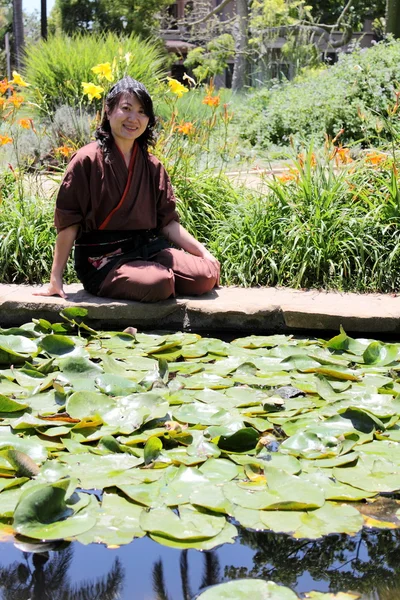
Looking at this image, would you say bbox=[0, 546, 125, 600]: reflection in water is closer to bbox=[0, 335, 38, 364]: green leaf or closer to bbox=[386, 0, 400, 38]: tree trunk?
bbox=[0, 335, 38, 364]: green leaf

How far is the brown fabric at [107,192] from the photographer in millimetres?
4047

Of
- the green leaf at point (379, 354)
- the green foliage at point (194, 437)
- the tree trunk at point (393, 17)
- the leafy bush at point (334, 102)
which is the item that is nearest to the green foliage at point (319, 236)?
the green foliage at point (194, 437)

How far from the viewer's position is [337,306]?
13.4 feet

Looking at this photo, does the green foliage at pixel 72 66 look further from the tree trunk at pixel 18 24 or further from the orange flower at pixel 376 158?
the tree trunk at pixel 18 24

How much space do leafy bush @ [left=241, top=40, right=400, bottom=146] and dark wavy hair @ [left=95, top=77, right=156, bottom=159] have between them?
15.6 ft

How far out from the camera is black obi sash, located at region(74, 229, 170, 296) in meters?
4.19

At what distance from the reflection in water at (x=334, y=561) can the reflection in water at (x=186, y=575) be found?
34 mm

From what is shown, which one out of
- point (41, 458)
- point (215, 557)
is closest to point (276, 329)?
point (41, 458)

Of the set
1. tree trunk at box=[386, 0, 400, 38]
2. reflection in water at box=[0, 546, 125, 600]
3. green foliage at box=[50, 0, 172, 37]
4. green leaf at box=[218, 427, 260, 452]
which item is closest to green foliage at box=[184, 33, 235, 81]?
green foliage at box=[50, 0, 172, 37]

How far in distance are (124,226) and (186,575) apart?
250 cm

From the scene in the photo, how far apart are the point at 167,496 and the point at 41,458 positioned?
47 centimetres

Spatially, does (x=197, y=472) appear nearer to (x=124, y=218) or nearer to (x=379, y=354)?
(x=379, y=354)

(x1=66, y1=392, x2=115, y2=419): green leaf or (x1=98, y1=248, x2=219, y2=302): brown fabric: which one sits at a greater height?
(x1=98, y1=248, x2=219, y2=302): brown fabric

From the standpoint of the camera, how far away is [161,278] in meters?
4.04
